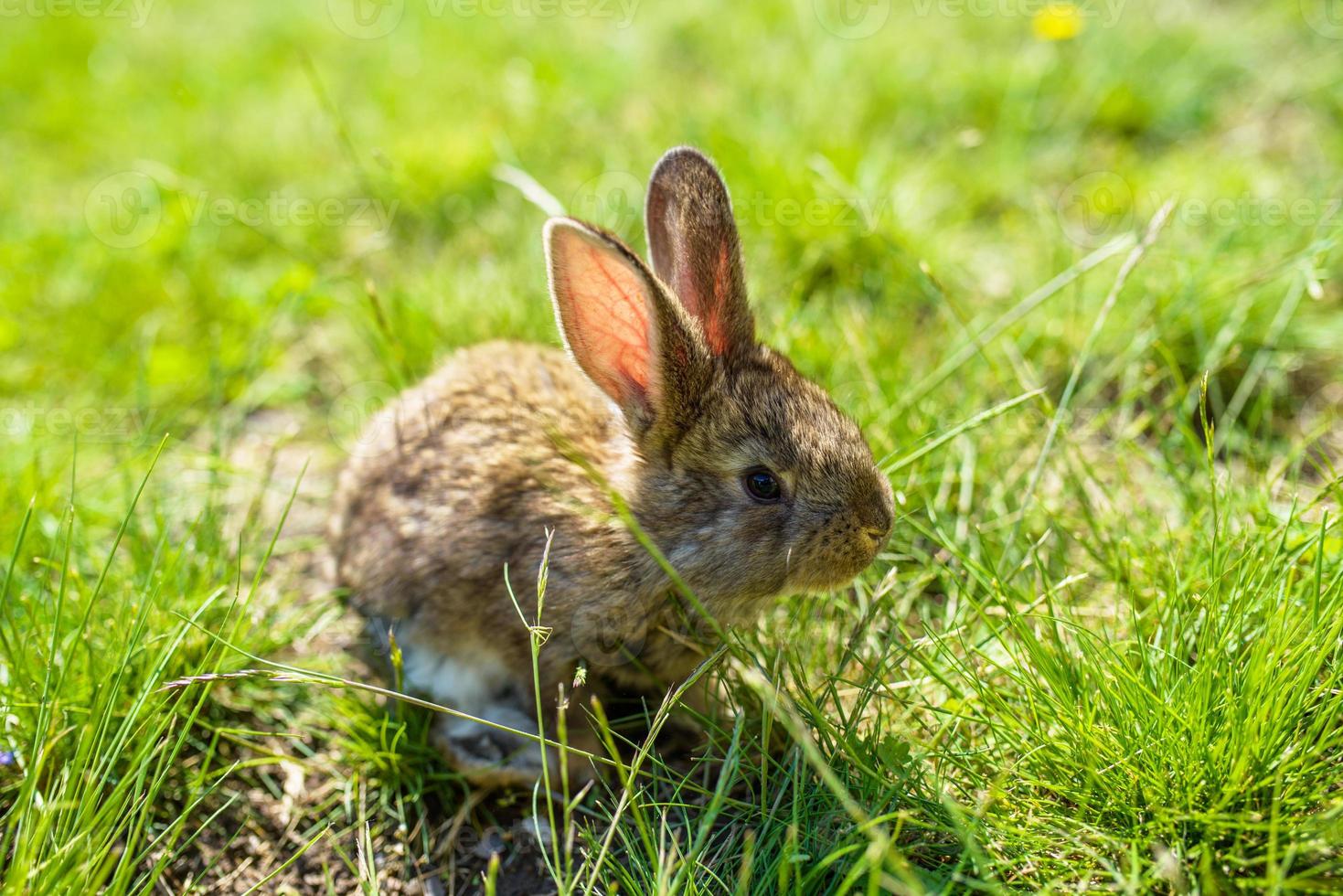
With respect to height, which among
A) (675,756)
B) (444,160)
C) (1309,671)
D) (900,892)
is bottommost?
(675,756)

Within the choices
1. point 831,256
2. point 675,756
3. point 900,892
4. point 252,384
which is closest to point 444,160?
point 252,384

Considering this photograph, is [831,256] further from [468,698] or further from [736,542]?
[468,698]

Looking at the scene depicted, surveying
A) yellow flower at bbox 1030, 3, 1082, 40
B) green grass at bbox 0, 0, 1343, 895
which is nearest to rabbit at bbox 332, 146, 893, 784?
green grass at bbox 0, 0, 1343, 895

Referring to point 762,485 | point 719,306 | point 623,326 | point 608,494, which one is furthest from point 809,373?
point 608,494

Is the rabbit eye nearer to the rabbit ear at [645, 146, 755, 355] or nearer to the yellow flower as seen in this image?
the rabbit ear at [645, 146, 755, 355]

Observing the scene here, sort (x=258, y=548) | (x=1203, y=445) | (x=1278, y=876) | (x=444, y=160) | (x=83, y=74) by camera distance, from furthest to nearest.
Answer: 1. (x=83, y=74)
2. (x=444, y=160)
3. (x=258, y=548)
4. (x=1203, y=445)
5. (x=1278, y=876)

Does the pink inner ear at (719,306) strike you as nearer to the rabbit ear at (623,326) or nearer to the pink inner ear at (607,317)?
the rabbit ear at (623,326)

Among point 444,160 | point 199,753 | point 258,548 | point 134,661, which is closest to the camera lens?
point 134,661

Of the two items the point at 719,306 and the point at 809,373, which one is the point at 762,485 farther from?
the point at 809,373

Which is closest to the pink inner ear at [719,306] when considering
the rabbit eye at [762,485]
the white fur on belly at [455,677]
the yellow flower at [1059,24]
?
the rabbit eye at [762,485]
